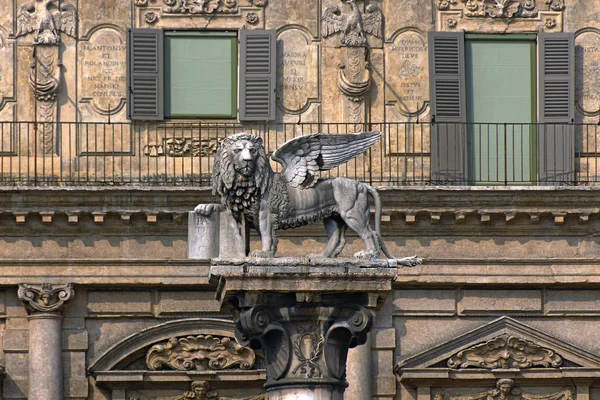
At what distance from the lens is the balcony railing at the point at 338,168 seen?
116 ft

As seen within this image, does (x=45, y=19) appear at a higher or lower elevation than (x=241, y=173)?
higher

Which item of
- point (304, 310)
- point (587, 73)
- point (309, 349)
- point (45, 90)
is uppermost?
point (587, 73)

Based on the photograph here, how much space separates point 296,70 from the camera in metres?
36.1

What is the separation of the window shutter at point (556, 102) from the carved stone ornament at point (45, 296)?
7566mm

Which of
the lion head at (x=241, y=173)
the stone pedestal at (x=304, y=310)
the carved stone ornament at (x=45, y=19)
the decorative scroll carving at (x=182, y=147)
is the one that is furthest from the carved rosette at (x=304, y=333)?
the carved stone ornament at (x=45, y=19)

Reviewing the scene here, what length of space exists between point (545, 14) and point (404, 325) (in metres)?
5.42

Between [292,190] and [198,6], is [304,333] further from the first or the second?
[198,6]

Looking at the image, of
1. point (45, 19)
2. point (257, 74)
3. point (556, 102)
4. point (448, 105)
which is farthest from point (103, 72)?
point (556, 102)

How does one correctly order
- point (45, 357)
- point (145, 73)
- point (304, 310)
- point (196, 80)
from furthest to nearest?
point (196, 80) < point (145, 73) < point (45, 357) < point (304, 310)

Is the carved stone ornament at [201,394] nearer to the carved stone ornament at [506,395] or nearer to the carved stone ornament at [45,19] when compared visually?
the carved stone ornament at [506,395]

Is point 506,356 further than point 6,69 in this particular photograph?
No

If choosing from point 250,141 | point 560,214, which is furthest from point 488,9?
point 250,141

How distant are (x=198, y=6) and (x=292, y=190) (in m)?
10.7

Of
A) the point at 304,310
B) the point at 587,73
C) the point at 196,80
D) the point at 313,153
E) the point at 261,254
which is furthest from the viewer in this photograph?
the point at 587,73
